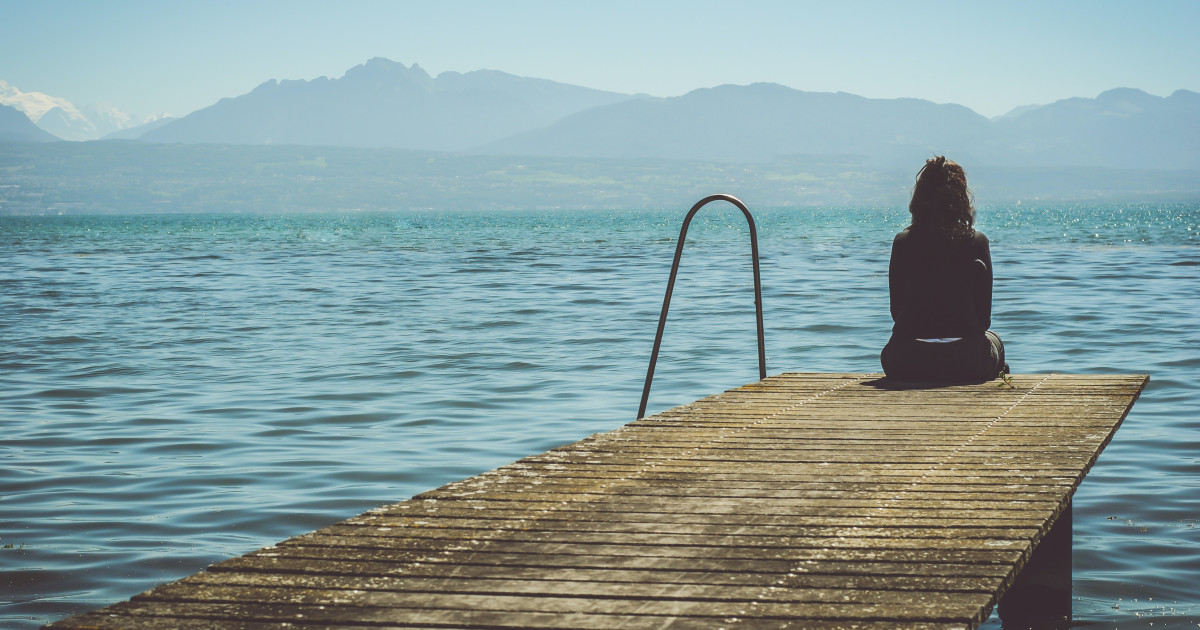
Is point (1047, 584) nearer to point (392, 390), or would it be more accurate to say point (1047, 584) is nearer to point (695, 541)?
point (695, 541)

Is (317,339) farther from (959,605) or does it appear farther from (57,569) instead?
(959,605)

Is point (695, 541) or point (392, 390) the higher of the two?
point (695, 541)

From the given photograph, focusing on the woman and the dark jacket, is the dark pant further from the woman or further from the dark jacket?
the dark jacket

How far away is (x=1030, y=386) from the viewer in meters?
7.98

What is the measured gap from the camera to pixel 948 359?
26.3ft

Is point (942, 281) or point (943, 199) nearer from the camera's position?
point (943, 199)

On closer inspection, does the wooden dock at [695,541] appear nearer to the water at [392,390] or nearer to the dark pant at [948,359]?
the dark pant at [948,359]

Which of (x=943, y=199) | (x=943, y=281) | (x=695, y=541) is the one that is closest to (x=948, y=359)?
(x=943, y=281)

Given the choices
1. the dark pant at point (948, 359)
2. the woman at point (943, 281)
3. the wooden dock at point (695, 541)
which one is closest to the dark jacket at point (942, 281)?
the woman at point (943, 281)

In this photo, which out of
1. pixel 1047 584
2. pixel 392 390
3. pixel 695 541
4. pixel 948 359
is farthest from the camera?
pixel 392 390

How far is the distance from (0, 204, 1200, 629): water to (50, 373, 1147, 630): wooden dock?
165 cm

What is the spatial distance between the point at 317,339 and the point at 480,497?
44.6ft

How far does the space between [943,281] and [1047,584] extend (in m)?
2.15

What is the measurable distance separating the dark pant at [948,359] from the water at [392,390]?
1141 millimetres
